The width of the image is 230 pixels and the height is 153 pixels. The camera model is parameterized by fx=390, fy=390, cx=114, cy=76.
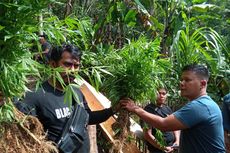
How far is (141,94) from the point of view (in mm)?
2744

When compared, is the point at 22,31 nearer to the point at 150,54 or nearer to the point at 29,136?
the point at 29,136

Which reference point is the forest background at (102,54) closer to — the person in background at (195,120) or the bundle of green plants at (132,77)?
the bundle of green plants at (132,77)

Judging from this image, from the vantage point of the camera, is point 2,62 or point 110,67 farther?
point 110,67

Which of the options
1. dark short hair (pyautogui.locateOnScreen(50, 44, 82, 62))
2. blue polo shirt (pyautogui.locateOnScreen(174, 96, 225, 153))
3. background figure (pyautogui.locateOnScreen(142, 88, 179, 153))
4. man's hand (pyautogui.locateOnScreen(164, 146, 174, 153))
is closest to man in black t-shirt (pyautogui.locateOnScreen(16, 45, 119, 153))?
dark short hair (pyautogui.locateOnScreen(50, 44, 82, 62))

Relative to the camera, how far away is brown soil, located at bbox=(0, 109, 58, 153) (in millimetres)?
1936

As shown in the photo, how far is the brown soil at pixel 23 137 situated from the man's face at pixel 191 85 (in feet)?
3.60

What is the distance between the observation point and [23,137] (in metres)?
2.03

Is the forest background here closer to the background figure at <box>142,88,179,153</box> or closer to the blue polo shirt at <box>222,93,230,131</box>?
the background figure at <box>142,88,179,153</box>

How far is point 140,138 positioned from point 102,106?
1.87 ft

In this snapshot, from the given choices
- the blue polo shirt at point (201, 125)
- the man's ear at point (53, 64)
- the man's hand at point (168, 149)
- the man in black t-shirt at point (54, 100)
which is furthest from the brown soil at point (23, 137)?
the man's hand at point (168, 149)

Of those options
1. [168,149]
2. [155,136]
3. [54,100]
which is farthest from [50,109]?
[168,149]

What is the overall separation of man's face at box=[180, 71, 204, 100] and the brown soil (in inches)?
43.2

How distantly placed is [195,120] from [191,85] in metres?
0.27

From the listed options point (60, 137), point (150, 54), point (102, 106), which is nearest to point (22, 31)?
point (60, 137)
